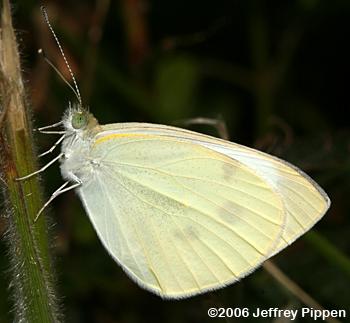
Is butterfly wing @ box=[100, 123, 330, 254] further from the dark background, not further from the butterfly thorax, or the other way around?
the dark background

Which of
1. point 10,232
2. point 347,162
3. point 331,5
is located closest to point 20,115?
point 10,232

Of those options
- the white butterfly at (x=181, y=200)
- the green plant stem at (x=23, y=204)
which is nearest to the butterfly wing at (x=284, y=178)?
the white butterfly at (x=181, y=200)

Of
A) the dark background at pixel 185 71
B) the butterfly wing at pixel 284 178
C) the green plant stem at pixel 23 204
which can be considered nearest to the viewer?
the green plant stem at pixel 23 204

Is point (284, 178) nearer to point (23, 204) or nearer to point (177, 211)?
point (177, 211)

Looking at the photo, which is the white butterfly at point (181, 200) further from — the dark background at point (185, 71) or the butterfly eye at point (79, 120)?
the dark background at point (185, 71)

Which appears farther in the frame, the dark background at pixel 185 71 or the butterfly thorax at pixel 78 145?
the dark background at pixel 185 71

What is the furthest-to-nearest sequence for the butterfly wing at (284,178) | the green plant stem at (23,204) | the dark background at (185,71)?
the dark background at (185,71), the butterfly wing at (284,178), the green plant stem at (23,204)

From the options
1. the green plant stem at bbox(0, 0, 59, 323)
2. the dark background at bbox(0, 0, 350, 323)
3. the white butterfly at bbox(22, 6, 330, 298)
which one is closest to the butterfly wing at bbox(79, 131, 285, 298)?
the white butterfly at bbox(22, 6, 330, 298)
